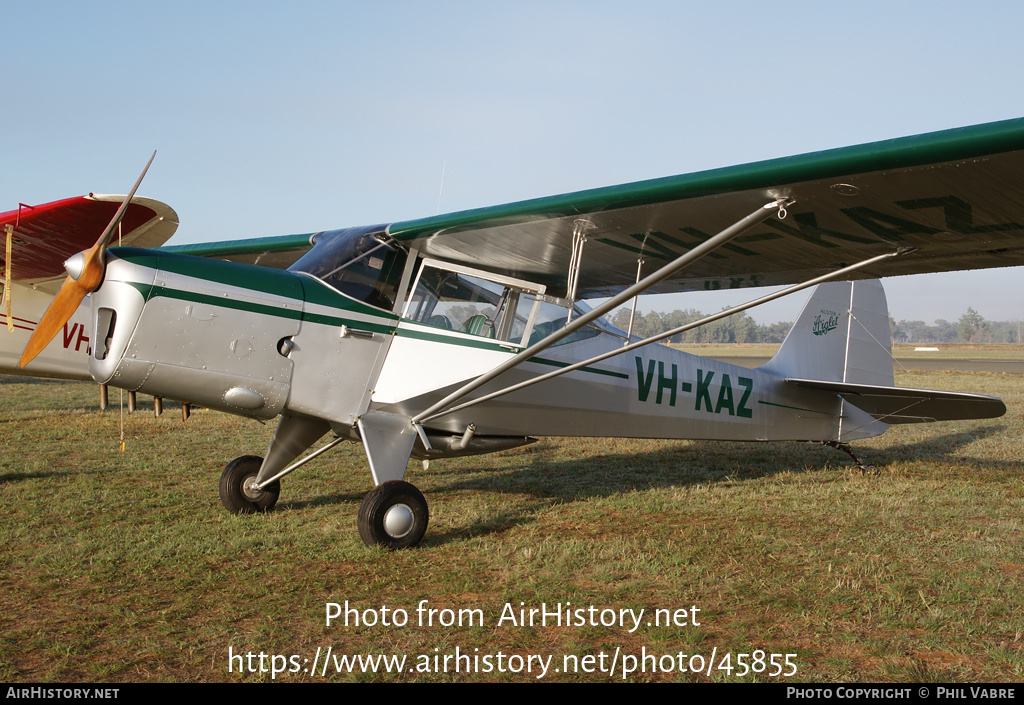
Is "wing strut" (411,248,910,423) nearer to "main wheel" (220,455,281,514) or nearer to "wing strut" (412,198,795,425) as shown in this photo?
"wing strut" (412,198,795,425)

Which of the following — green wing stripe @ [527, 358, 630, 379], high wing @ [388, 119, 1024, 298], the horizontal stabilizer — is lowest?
the horizontal stabilizer

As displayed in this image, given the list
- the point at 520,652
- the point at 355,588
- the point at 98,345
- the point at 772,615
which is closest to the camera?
the point at 520,652

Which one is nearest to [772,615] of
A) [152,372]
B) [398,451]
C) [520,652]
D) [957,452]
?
[520,652]

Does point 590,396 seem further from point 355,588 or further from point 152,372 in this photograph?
point 152,372

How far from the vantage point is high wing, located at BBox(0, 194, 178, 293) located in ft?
23.2

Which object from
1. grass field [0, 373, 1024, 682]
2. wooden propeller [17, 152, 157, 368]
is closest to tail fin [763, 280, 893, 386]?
grass field [0, 373, 1024, 682]

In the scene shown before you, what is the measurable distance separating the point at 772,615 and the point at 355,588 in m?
2.17

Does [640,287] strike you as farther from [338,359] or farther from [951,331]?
[951,331]

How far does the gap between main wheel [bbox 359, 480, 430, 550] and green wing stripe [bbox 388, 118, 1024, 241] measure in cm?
178

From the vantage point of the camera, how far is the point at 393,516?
459 cm

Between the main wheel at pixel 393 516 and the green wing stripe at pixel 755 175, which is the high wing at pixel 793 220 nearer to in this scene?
the green wing stripe at pixel 755 175

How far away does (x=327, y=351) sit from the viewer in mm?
4773

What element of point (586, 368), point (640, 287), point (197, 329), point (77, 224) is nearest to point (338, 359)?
point (197, 329)

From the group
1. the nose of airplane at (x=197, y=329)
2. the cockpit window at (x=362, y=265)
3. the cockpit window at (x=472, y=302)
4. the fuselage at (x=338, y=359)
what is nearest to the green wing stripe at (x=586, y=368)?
the fuselage at (x=338, y=359)
